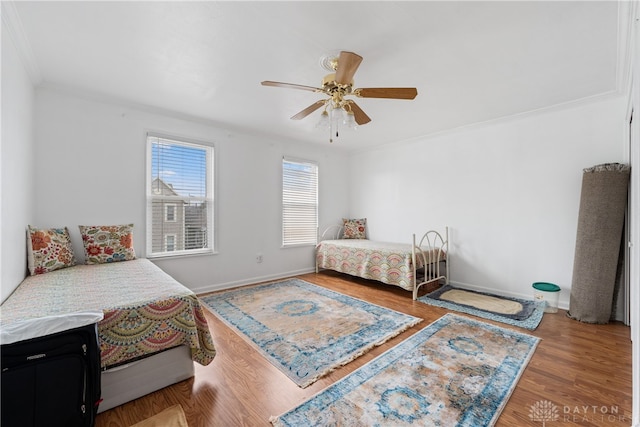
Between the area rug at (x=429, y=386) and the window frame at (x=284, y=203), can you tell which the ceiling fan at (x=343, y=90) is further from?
the window frame at (x=284, y=203)

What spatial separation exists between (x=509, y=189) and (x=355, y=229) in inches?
99.4

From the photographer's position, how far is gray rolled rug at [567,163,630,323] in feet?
8.76

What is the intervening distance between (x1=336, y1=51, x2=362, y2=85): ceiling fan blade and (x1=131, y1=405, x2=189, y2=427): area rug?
2.32 meters

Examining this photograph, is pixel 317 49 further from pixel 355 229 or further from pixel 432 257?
pixel 355 229

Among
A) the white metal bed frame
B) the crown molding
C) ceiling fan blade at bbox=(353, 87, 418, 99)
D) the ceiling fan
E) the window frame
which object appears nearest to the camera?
the crown molding

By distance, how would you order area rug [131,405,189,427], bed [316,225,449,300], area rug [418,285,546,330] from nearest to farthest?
area rug [131,405,189,427] → area rug [418,285,546,330] → bed [316,225,449,300]

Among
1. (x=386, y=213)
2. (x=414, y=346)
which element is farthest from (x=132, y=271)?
(x=386, y=213)

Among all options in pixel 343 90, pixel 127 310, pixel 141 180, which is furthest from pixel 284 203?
pixel 127 310

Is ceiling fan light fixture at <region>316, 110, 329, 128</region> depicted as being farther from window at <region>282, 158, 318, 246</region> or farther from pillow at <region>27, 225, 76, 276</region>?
pillow at <region>27, 225, 76, 276</region>

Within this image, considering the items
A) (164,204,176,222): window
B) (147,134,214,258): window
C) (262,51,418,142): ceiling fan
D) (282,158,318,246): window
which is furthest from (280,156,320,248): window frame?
(262,51,418,142): ceiling fan

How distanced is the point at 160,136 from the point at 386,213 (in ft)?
12.2

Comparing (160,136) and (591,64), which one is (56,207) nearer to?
(160,136)

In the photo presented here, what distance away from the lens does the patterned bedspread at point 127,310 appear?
153cm

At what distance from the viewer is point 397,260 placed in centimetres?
370
